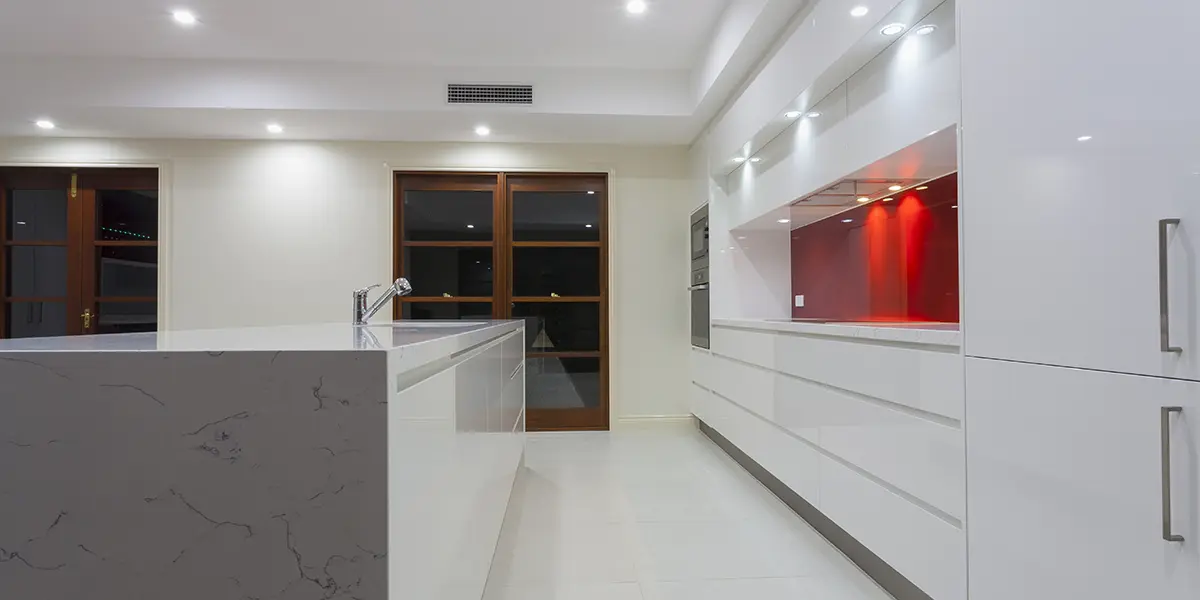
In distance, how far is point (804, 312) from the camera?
4.06 metres

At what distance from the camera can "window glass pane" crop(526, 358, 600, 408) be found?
5.52 m

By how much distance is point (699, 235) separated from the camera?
4.98m

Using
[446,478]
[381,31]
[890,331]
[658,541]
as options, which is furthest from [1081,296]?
[381,31]

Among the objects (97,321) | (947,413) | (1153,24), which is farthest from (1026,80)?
(97,321)

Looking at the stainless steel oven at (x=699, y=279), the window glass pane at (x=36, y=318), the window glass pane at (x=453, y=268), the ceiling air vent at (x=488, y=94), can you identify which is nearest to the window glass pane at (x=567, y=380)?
the window glass pane at (x=453, y=268)

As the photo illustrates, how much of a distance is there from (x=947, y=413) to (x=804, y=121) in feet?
5.88

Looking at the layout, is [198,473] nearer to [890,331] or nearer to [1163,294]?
[1163,294]

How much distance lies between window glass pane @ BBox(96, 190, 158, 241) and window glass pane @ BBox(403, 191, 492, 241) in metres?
2.03

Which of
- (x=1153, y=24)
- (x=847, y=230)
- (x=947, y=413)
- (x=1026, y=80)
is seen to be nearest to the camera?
(x=1153, y=24)

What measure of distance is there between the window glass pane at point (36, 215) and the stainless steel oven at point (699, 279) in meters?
5.10

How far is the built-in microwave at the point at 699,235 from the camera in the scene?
479 cm

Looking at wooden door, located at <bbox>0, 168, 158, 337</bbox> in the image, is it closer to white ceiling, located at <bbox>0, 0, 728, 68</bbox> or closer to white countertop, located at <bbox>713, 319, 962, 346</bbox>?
white ceiling, located at <bbox>0, 0, 728, 68</bbox>

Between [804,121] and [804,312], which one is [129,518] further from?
[804,312]

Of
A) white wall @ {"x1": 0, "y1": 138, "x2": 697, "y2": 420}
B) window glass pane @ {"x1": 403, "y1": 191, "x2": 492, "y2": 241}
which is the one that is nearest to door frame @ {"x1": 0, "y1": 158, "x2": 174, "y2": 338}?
white wall @ {"x1": 0, "y1": 138, "x2": 697, "y2": 420}
